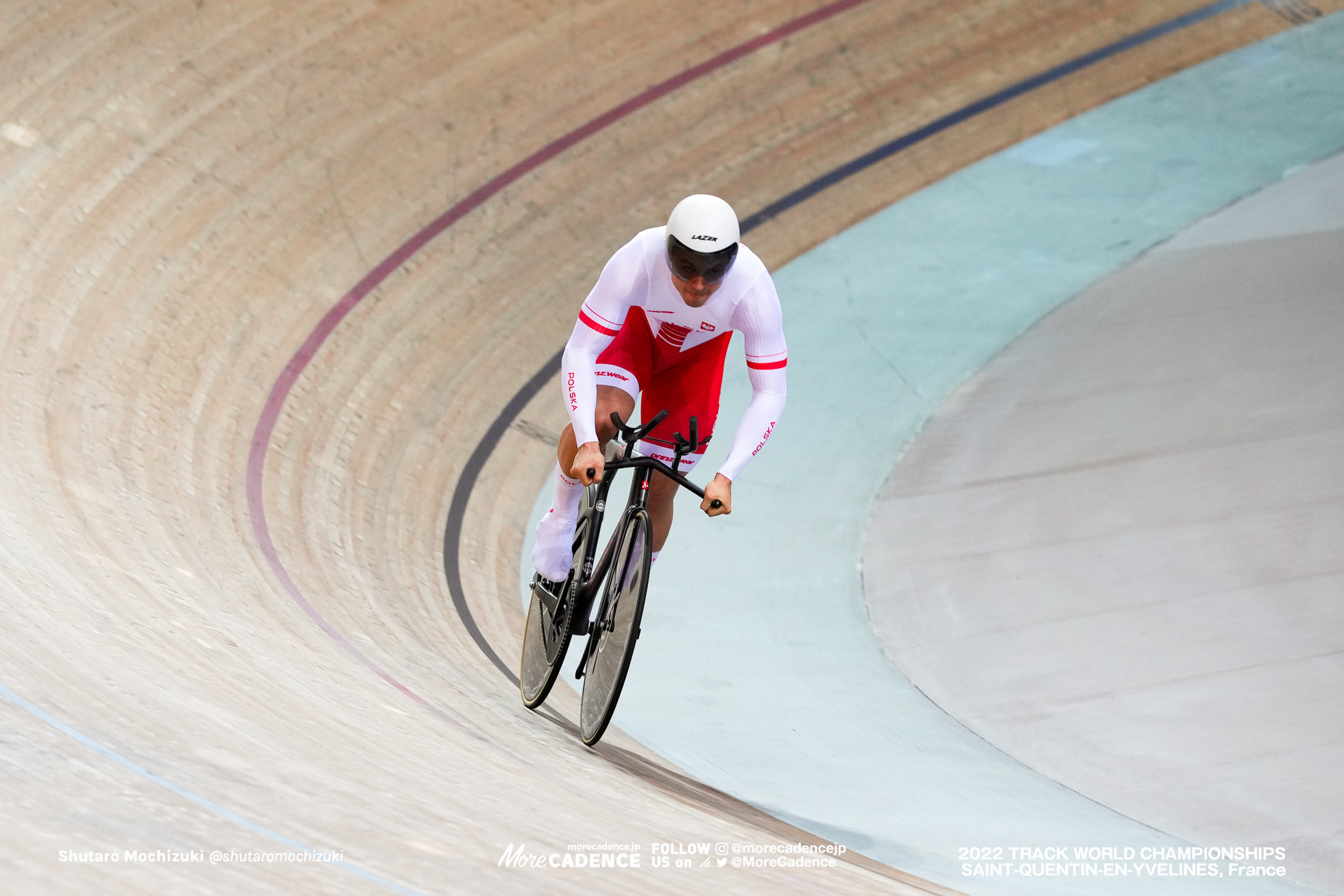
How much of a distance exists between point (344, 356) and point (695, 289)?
2.27 metres

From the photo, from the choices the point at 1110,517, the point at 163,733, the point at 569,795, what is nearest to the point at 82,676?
the point at 163,733

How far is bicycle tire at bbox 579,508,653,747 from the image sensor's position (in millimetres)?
2916

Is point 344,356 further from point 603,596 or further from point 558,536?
point 603,596

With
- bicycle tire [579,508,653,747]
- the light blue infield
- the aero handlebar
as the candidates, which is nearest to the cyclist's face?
the aero handlebar

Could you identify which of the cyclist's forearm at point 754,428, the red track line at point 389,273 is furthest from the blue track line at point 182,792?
the cyclist's forearm at point 754,428

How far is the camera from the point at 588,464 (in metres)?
2.84

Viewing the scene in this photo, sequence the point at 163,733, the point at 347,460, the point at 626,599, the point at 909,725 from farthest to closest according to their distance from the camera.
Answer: the point at 347,460
the point at 909,725
the point at 626,599
the point at 163,733

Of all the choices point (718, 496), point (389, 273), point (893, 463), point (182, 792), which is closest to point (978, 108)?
point (893, 463)

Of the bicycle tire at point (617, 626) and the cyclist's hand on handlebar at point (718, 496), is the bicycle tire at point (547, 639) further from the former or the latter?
the cyclist's hand on handlebar at point (718, 496)

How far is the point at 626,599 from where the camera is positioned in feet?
9.84

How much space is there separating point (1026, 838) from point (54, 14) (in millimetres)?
4746

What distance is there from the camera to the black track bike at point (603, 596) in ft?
9.63

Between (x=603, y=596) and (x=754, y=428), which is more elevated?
(x=754, y=428)

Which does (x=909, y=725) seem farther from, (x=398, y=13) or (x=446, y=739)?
(x=398, y=13)
